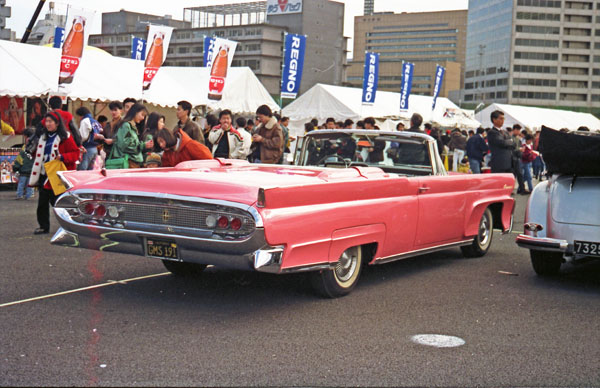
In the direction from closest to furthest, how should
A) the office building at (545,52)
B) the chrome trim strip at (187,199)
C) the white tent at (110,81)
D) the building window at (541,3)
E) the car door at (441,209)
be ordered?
the chrome trim strip at (187,199) → the car door at (441,209) → the white tent at (110,81) → the building window at (541,3) → the office building at (545,52)

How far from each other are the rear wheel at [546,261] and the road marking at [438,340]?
283 centimetres

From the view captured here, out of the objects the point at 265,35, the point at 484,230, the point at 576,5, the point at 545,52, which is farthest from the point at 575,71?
the point at 484,230

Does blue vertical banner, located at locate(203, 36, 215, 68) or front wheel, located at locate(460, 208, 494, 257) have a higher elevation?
blue vertical banner, located at locate(203, 36, 215, 68)

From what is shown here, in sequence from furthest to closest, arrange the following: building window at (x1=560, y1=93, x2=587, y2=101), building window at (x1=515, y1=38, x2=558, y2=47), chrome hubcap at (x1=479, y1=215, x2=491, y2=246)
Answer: building window at (x1=560, y1=93, x2=587, y2=101) → building window at (x1=515, y1=38, x2=558, y2=47) → chrome hubcap at (x1=479, y1=215, x2=491, y2=246)

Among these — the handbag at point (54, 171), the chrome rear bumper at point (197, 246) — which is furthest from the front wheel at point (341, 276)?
the handbag at point (54, 171)

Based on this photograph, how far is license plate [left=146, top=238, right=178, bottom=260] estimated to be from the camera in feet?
18.1

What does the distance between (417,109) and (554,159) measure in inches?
1249

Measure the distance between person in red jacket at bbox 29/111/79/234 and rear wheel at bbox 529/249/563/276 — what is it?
20.3 ft

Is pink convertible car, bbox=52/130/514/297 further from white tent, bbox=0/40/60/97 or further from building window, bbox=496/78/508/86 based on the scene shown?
building window, bbox=496/78/508/86

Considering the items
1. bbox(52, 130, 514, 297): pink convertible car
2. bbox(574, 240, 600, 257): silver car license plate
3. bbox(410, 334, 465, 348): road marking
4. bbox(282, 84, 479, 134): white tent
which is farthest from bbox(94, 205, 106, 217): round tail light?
bbox(282, 84, 479, 134): white tent

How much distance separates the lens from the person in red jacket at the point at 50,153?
9930mm

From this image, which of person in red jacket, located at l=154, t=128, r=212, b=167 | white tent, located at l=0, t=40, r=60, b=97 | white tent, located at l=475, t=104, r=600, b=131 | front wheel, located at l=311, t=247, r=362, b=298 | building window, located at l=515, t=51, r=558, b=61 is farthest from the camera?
building window, located at l=515, t=51, r=558, b=61

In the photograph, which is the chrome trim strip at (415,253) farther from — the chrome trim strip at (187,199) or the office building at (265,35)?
the office building at (265,35)

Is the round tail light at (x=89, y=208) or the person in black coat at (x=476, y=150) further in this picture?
the person in black coat at (x=476, y=150)
